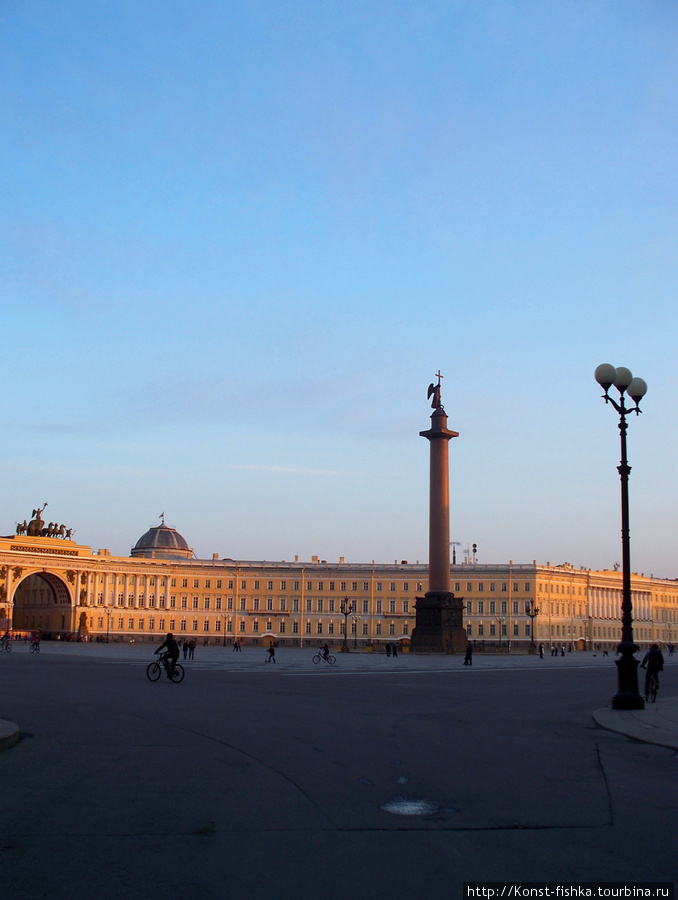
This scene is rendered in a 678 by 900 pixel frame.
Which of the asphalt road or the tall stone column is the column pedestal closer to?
the tall stone column

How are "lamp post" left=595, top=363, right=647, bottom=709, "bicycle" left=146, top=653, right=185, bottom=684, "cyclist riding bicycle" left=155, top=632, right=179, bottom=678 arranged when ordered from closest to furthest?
"lamp post" left=595, top=363, right=647, bottom=709 → "cyclist riding bicycle" left=155, top=632, right=179, bottom=678 → "bicycle" left=146, top=653, right=185, bottom=684

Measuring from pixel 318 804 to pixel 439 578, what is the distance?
204 feet

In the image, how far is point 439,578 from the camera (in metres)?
70.7

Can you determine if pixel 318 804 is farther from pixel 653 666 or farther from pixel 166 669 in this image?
pixel 166 669

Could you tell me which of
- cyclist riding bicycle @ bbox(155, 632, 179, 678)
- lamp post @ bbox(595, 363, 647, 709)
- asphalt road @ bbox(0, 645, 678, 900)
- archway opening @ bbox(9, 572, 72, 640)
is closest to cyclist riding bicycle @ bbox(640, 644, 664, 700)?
lamp post @ bbox(595, 363, 647, 709)

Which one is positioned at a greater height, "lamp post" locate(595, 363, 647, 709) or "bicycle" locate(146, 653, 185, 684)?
"lamp post" locate(595, 363, 647, 709)

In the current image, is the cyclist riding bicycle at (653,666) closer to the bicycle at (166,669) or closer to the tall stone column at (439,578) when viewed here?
the bicycle at (166,669)

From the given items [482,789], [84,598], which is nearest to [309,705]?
[482,789]

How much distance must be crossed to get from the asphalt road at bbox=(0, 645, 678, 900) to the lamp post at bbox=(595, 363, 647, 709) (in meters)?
2.98

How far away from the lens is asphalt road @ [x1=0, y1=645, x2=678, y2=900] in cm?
684

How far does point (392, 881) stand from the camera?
6719 mm

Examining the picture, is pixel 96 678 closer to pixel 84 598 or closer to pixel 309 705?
pixel 309 705

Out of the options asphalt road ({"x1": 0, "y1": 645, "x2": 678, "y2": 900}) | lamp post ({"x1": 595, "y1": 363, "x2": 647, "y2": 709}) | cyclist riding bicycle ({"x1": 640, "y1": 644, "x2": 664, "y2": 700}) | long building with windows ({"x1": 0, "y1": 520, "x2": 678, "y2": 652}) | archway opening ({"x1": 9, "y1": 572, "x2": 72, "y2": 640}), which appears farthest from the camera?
long building with windows ({"x1": 0, "y1": 520, "x2": 678, "y2": 652})

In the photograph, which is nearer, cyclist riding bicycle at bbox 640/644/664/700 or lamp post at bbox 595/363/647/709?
lamp post at bbox 595/363/647/709
